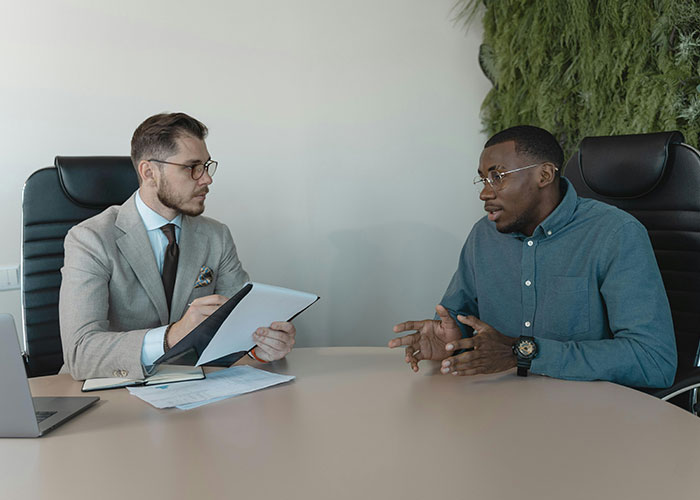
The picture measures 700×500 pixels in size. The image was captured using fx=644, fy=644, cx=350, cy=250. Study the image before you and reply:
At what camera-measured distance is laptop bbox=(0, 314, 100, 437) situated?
3.83 ft

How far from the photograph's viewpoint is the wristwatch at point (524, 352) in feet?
5.09

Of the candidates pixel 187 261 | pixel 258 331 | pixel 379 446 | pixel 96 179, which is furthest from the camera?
pixel 96 179

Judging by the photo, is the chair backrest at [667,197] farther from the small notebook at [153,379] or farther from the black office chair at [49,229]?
the black office chair at [49,229]

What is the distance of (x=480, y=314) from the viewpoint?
205cm

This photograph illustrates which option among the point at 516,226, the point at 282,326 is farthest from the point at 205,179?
the point at 516,226

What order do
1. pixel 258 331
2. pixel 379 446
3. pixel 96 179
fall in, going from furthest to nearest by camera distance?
pixel 96 179 → pixel 258 331 → pixel 379 446

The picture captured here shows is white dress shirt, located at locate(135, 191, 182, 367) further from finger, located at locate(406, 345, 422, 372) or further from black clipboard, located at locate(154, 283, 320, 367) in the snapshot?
finger, located at locate(406, 345, 422, 372)

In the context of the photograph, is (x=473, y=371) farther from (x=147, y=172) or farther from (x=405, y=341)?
(x=147, y=172)

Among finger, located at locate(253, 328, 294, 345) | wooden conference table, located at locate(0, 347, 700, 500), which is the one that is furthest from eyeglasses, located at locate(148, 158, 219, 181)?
wooden conference table, located at locate(0, 347, 700, 500)

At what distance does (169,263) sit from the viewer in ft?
6.84

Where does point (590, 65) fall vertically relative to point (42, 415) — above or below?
above

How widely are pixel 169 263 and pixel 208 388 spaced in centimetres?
Answer: 69

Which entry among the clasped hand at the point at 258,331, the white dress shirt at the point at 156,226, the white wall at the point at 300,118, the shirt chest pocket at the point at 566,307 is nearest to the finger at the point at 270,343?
the clasped hand at the point at 258,331

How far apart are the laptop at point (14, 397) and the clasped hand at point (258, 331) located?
39 centimetres
